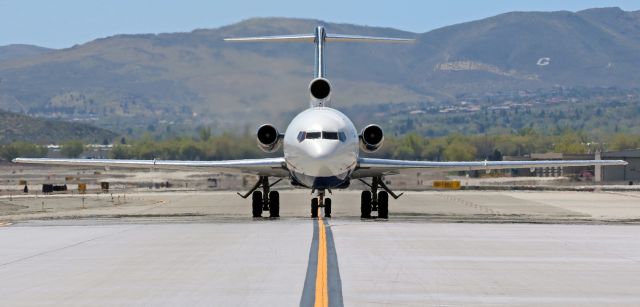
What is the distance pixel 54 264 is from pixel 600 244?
13.0 metres

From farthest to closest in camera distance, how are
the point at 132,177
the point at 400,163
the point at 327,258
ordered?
the point at 132,177 → the point at 400,163 → the point at 327,258

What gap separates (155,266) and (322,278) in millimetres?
4057

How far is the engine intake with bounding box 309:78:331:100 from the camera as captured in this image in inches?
1658

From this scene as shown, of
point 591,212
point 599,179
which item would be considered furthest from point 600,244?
point 599,179

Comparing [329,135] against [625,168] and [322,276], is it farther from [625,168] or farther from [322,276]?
[625,168]

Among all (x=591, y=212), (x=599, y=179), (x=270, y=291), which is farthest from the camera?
(x=599, y=179)

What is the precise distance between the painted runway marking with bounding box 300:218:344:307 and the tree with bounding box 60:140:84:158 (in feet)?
440

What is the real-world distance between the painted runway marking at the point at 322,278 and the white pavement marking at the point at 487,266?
0.64 feet

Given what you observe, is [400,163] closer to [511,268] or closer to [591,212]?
[591,212]

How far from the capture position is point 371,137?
40.8 metres

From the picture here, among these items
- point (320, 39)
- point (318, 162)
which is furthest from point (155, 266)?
point (320, 39)

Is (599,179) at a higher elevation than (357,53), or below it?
below

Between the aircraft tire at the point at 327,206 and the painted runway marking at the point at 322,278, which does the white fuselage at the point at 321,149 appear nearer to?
the aircraft tire at the point at 327,206

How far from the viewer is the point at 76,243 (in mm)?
28594
